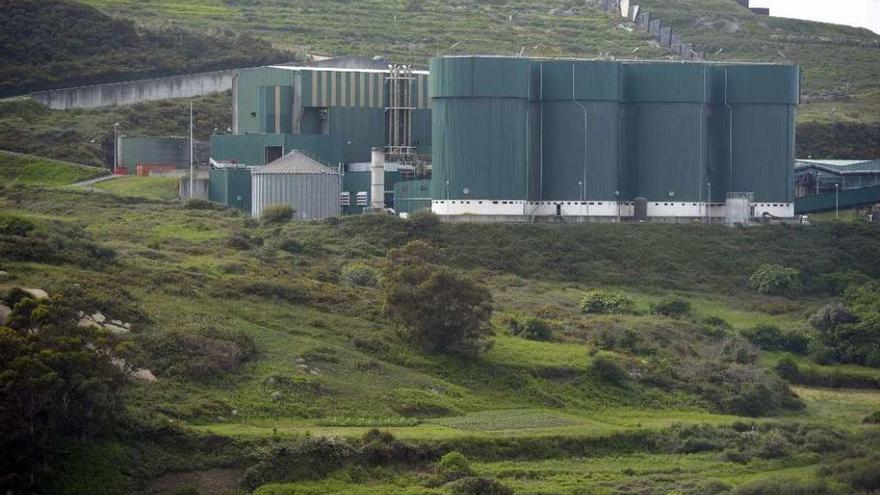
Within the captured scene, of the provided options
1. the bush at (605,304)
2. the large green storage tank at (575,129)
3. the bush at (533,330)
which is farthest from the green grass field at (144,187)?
the bush at (533,330)

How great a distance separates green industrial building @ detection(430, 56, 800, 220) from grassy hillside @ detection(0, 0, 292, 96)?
38.3 meters

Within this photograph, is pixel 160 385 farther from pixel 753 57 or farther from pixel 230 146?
pixel 753 57

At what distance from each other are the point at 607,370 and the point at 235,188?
32039 mm

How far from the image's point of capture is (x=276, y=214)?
86.4 metres

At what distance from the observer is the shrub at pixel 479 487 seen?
5253 centimetres

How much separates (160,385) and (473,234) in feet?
105

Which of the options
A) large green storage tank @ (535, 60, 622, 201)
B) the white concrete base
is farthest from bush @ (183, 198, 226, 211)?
large green storage tank @ (535, 60, 622, 201)

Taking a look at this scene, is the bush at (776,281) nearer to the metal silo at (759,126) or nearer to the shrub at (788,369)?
the metal silo at (759,126)

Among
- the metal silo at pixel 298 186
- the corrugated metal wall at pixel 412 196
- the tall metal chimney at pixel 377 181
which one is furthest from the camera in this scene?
the tall metal chimney at pixel 377 181

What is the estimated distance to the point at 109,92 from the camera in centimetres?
11869

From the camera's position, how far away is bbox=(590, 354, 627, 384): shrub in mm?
66375

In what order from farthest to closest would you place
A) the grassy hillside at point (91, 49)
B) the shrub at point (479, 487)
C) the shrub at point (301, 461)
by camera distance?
the grassy hillside at point (91, 49) < the shrub at point (479, 487) < the shrub at point (301, 461)

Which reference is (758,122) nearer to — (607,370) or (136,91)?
(607,370)

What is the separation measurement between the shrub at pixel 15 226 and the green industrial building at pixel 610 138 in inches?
1002
